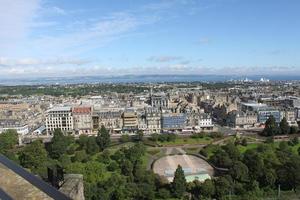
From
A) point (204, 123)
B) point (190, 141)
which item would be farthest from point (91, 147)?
point (204, 123)

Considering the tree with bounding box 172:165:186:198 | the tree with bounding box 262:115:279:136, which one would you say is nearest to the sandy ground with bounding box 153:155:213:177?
the tree with bounding box 172:165:186:198

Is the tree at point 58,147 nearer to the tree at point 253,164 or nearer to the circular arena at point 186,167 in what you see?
the circular arena at point 186,167

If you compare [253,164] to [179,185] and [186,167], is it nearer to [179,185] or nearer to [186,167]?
[186,167]

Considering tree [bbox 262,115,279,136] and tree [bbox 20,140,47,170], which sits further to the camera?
tree [bbox 262,115,279,136]

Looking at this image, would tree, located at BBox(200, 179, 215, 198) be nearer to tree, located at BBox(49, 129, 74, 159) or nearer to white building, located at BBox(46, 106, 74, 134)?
tree, located at BBox(49, 129, 74, 159)

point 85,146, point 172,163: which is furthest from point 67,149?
point 172,163

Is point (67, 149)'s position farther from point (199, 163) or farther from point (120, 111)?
point (120, 111)
